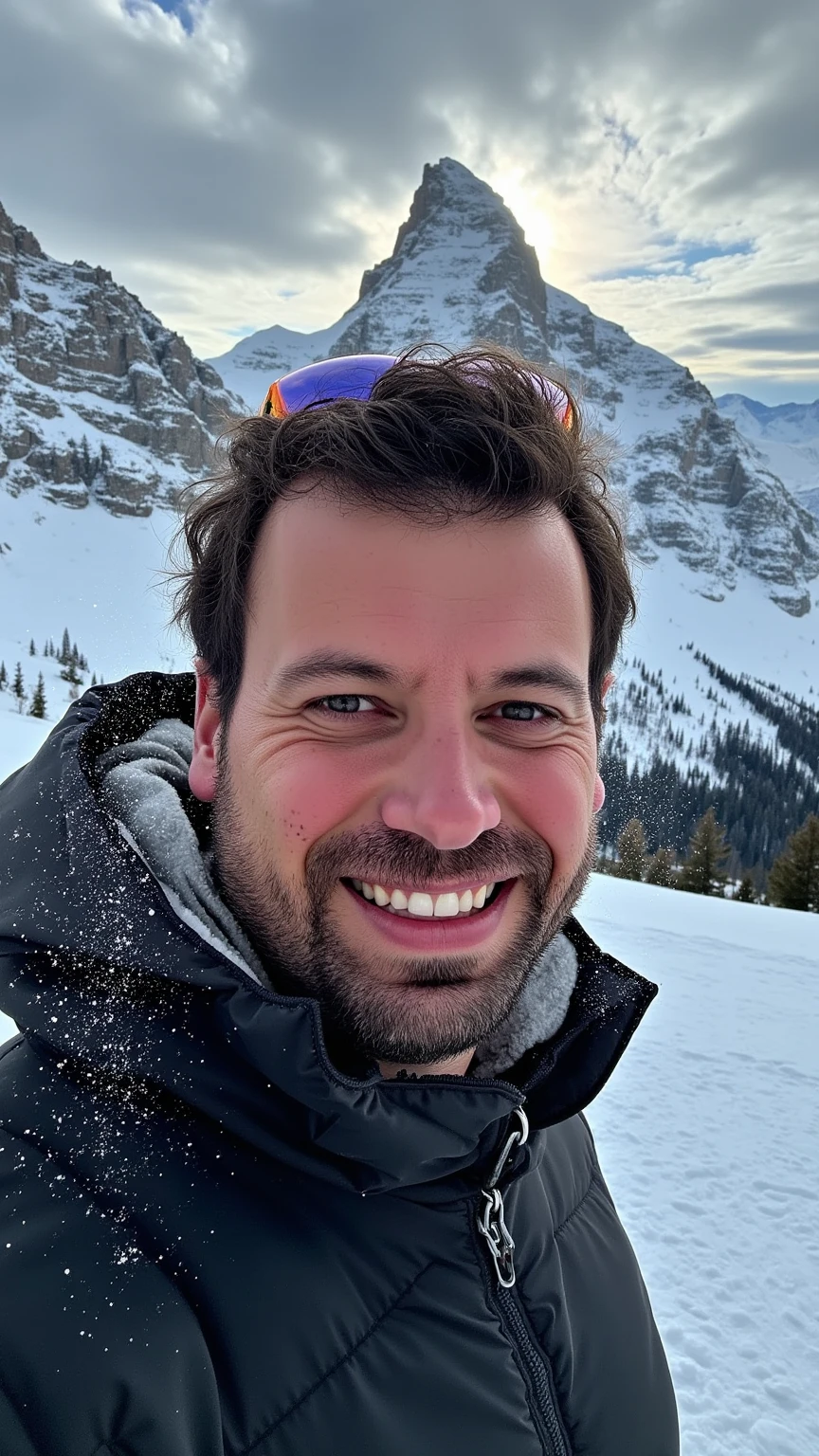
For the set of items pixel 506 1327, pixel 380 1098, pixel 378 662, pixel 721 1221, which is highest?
pixel 378 662

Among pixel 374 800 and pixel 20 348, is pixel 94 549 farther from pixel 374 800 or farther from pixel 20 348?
pixel 374 800

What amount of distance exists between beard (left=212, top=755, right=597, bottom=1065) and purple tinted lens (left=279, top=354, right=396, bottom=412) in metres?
0.99

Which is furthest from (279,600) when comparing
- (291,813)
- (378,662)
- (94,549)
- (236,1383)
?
(94,549)

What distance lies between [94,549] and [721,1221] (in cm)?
18184

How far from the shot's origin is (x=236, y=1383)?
1.08 metres

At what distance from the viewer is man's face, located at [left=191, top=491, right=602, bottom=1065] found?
1.36 meters

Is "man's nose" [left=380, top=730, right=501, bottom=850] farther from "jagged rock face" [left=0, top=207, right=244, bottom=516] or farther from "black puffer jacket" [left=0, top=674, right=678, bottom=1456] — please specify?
"jagged rock face" [left=0, top=207, right=244, bottom=516]

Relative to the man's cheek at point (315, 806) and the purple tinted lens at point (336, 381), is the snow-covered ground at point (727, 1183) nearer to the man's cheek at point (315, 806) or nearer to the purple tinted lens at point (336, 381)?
the man's cheek at point (315, 806)

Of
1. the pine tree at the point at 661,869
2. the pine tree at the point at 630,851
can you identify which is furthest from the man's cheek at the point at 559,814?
the pine tree at the point at 661,869

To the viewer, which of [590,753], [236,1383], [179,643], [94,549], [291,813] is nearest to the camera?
[236,1383]

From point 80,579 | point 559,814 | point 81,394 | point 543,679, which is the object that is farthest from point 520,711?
point 81,394

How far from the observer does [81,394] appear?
182750 mm

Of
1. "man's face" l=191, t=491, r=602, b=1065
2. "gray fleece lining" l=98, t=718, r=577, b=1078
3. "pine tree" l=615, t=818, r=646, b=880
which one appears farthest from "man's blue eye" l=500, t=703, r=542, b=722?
"pine tree" l=615, t=818, r=646, b=880

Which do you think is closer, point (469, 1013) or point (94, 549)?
point (469, 1013)
